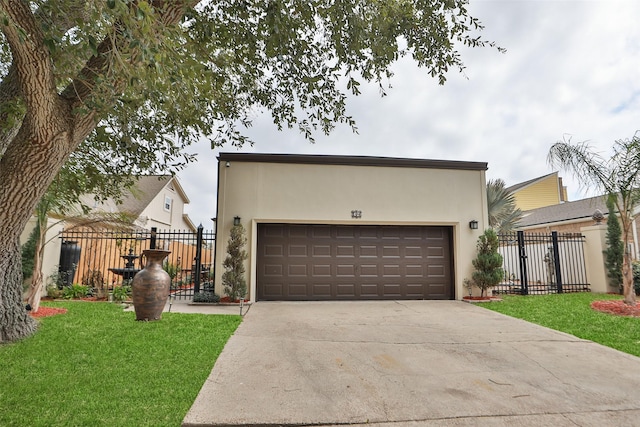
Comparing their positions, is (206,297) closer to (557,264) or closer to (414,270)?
(414,270)

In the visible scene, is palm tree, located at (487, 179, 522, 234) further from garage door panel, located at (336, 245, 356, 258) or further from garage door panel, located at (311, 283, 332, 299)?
garage door panel, located at (311, 283, 332, 299)

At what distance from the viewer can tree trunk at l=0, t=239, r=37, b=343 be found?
4918 millimetres

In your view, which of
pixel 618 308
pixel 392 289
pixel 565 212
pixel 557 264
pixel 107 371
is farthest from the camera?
pixel 565 212

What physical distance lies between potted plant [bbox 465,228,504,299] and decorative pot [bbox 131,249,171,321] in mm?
8008

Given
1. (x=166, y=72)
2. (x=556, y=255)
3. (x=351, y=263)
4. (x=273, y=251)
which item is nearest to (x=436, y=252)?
(x=351, y=263)

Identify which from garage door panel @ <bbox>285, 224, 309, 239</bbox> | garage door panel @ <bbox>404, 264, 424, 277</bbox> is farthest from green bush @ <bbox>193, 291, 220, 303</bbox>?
garage door panel @ <bbox>404, 264, 424, 277</bbox>

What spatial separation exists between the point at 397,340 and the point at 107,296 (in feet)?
25.9

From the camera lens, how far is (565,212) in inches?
648

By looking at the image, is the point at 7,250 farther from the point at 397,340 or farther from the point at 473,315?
the point at 473,315

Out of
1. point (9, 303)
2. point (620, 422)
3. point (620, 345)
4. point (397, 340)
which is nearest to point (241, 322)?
point (397, 340)

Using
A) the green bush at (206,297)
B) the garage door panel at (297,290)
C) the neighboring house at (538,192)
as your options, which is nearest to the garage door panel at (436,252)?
the garage door panel at (297,290)

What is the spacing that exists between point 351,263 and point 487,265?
12.3ft

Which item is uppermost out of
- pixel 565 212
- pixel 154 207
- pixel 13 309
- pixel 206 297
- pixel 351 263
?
pixel 154 207

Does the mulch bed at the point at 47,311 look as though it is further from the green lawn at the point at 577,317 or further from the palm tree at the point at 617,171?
the palm tree at the point at 617,171
